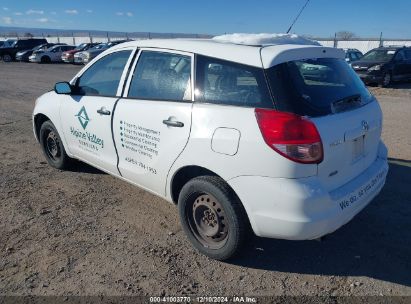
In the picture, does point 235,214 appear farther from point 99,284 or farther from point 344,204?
point 99,284

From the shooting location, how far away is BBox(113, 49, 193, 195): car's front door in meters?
3.30

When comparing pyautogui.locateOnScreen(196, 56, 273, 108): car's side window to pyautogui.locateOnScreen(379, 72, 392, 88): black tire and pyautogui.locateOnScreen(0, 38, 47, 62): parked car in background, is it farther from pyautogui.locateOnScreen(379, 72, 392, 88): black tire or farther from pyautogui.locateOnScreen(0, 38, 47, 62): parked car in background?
pyautogui.locateOnScreen(0, 38, 47, 62): parked car in background

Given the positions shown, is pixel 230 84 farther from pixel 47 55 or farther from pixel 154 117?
pixel 47 55

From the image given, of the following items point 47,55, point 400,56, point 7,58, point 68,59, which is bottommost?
point 7,58

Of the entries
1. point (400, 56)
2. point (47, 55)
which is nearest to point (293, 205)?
point (400, 56)

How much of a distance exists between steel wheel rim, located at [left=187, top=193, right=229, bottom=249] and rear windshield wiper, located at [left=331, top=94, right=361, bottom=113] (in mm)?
1176

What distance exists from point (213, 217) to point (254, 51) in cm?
139

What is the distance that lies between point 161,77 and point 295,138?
150 cm

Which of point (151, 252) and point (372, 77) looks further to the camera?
point (372, 77)

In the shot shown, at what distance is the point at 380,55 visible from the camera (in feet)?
54.3

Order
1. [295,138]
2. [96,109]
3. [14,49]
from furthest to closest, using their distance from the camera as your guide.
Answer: [14,49] → [96,109] → [295,138]

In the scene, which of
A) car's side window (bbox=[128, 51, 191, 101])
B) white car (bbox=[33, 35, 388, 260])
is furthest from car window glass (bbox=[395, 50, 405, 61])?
car's side window (bbox=[128, 51, 191, 101])

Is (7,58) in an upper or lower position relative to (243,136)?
lower

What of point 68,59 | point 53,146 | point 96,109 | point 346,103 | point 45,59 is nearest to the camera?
point 346,103
